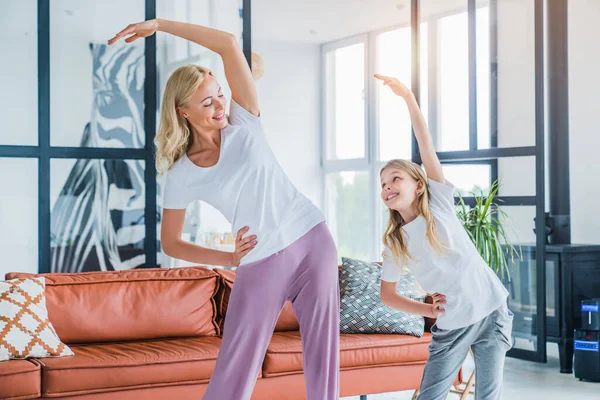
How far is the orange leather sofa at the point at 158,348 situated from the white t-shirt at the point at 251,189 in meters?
1.33

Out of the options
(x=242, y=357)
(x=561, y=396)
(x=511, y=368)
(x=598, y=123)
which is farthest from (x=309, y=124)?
(x=242, y=357)

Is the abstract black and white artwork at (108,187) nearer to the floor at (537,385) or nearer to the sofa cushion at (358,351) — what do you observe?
the sofa cushion at (358,351)

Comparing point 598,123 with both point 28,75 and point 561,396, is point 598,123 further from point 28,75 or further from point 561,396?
point 28,75

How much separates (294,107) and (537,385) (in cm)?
512

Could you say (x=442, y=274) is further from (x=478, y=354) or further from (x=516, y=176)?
(x=516, y=176)

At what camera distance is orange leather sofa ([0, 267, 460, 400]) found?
3.14 m

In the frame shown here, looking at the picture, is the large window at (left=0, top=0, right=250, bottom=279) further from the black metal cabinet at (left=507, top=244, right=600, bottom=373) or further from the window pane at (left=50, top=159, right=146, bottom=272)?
the black metal cabinet at (left=507, top=244, right=600, bottom=373)

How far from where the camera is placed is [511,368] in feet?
17.0

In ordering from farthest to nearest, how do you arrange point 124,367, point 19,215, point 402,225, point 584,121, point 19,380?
point 584,121 < point 19,215 < point 124,367 < point 19,380 < point 402,225

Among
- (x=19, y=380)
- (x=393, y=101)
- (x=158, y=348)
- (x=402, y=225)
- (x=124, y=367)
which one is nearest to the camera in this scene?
(x=402, y=225)

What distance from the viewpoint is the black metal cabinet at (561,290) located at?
519 cm

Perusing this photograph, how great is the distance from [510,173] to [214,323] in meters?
2.61

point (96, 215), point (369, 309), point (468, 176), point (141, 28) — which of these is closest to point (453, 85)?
point (468, 176)

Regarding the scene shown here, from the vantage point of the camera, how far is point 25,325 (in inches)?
128
